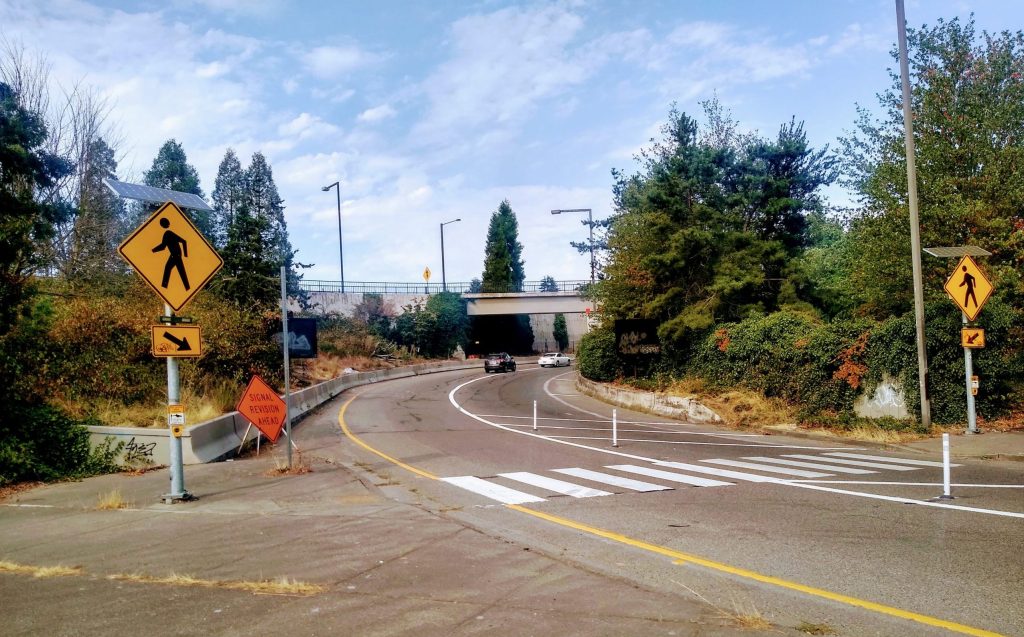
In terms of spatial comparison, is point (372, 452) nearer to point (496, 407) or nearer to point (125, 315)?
point (125, 315)

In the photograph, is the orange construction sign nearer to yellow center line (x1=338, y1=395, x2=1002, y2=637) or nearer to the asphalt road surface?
the asphalt road surface

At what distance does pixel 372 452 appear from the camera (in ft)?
57.1

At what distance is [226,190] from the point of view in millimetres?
73875

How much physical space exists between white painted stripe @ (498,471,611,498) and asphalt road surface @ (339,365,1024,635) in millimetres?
33

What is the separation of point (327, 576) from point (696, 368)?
24.2 m

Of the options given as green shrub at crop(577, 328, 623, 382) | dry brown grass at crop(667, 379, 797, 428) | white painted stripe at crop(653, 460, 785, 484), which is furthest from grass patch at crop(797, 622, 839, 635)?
green shrub at crop(577, 328, 623, 382)

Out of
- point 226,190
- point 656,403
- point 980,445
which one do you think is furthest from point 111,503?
point 226,190

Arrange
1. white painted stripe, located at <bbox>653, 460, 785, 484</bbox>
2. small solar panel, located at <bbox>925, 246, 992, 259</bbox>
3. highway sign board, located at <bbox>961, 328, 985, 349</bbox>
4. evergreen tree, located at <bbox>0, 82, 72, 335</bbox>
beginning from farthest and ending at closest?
small solar panel, located at <bbox>925, 246, 992, 259</bbox>, highway sign board, located at <bbox>961, 328, 985, 349</bbox>, evergreen tree, located at <bbox>0, 82, 72, 335</bbox>, white painted stripe, located at <bbox>653, 460, 785, 484</bbox>

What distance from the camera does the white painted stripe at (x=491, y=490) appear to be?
36.0ft

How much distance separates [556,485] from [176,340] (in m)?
6.04

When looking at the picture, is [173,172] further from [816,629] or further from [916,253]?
[816,629]

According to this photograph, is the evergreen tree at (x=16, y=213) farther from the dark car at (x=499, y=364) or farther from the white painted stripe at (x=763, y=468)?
the dark car at (x=499, y=364)

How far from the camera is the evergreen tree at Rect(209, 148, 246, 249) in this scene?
235 ft

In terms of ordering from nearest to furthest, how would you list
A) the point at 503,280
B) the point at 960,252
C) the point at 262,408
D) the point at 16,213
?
the point at 262,408, the point at 16,213, the point at 960,252, the point at 503,280
